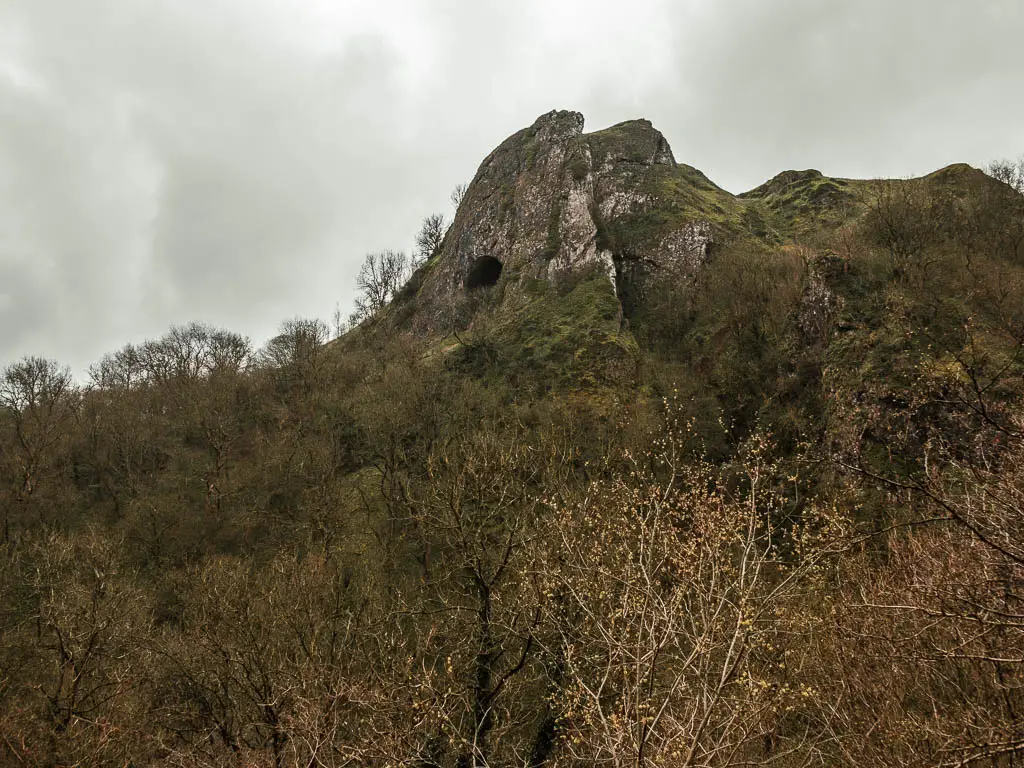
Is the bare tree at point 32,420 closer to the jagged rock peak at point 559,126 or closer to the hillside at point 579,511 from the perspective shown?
the hillside at point 579,511

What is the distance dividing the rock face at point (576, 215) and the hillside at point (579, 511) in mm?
488

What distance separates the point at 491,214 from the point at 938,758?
195 ft

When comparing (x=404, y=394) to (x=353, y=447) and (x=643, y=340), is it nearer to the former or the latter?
(x=353, y=447)

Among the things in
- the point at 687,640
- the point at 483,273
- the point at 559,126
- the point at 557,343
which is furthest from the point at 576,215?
the point at 687,640

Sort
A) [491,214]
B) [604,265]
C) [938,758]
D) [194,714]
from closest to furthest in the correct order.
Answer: [938,758] < [194,714] < [604,265] < [491,214]

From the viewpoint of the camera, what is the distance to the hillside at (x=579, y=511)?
24.8 ft

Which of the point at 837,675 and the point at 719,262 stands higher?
the point at 719,262

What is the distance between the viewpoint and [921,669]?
9.30 meters

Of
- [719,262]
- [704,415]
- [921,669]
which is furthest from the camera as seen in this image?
[719,262]

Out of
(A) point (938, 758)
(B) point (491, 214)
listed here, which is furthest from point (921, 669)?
(B) point (491, 214)

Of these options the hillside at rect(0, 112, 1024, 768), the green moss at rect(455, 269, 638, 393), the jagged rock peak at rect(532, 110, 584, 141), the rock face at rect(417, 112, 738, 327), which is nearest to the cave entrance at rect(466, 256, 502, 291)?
the rock face at rect(417, 112, 738, 327)

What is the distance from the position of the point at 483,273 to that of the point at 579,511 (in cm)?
4864

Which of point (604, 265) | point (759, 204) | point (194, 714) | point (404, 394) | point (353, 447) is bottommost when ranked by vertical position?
point (194, 714)

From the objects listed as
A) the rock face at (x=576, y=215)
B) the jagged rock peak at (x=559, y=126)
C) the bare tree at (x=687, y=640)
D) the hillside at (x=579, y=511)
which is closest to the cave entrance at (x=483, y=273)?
the rock face at (x=576, y=215)
